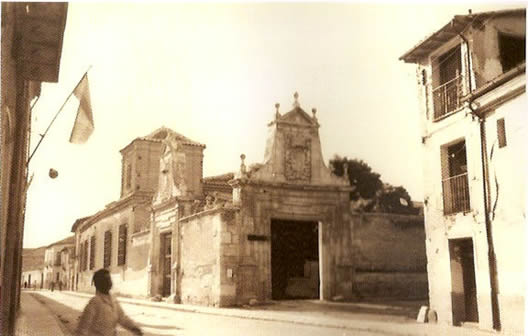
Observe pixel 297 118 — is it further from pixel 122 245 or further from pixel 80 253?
pixel 80 253

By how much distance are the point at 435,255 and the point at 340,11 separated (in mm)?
4163

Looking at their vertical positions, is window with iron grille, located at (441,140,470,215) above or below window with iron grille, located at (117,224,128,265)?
above

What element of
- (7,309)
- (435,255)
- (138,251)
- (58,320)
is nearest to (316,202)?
(435,255)

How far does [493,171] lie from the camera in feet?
24.1

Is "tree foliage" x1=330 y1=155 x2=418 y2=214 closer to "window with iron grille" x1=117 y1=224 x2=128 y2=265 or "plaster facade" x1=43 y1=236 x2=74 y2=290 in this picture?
"window with iron grille" x1=117 y1=224 x2=128 y2=265

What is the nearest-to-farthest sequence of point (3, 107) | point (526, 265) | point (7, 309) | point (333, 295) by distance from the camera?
1. point (3, 107)
2. point (7, 309)
3. point (526, 265)
4. point (333, 295)

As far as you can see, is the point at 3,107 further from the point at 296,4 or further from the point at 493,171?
the point at 493,171

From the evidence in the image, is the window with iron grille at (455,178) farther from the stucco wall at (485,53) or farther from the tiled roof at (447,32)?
the tiled roof at (447,32)

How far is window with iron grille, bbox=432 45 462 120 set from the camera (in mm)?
8383

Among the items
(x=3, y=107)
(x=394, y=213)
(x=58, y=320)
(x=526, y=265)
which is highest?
(x=3, y=107)

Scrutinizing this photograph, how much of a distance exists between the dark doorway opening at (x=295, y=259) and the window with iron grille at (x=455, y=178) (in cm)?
237

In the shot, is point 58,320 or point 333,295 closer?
point 58,320

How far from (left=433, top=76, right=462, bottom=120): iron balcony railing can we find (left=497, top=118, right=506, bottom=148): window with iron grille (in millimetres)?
1064

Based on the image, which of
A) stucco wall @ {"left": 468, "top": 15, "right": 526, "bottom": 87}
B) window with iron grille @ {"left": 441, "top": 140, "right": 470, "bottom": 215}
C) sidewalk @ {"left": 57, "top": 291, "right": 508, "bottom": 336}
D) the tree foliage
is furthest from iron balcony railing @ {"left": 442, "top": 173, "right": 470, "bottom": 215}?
sidewalk @ {"left": 57, "top": 291, "right": 508, "bottom": 336}
